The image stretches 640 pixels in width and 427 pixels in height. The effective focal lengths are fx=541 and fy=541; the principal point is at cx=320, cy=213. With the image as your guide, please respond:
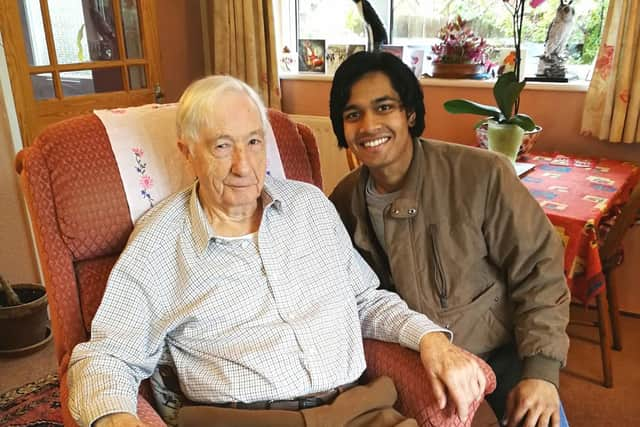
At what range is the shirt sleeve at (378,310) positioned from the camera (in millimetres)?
1187

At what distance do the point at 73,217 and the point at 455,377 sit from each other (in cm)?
89

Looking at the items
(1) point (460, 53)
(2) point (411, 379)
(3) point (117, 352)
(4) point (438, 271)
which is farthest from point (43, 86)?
(2) point (411, 379)

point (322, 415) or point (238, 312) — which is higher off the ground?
point (238, 312)

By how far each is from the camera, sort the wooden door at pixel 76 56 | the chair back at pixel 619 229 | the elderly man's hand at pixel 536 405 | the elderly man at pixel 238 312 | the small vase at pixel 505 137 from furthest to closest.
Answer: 1. the wooden door at pixel 76 56
2. the small vase at pixel 505 137
3. the chair back at pixel 619 229
4. the elderly man's hand at pixel 536 405
5. the elderly man at pixel 238 312

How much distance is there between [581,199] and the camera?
5.68 ft

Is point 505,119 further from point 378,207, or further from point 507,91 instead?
point 378,207

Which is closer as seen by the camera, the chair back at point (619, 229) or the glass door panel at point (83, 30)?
the chair back at point (619, 229)

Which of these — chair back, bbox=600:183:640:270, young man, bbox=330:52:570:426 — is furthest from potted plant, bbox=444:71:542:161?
young man, bbox=330:52:570:426

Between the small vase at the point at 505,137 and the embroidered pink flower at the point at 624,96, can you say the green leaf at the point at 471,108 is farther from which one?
the embroidered pink flower at the point at 624,96

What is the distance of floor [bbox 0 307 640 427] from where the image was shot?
1.89 meters

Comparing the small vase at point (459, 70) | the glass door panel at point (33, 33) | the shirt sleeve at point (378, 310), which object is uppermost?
the glass door panel at point (33, 33)

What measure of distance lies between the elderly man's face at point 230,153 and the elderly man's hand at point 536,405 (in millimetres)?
737

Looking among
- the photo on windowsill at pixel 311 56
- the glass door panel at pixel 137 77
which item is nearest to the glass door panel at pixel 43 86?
the glass door panel at pixel 137 77

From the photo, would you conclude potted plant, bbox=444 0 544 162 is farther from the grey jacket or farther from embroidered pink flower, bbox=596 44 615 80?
the grey jacket
